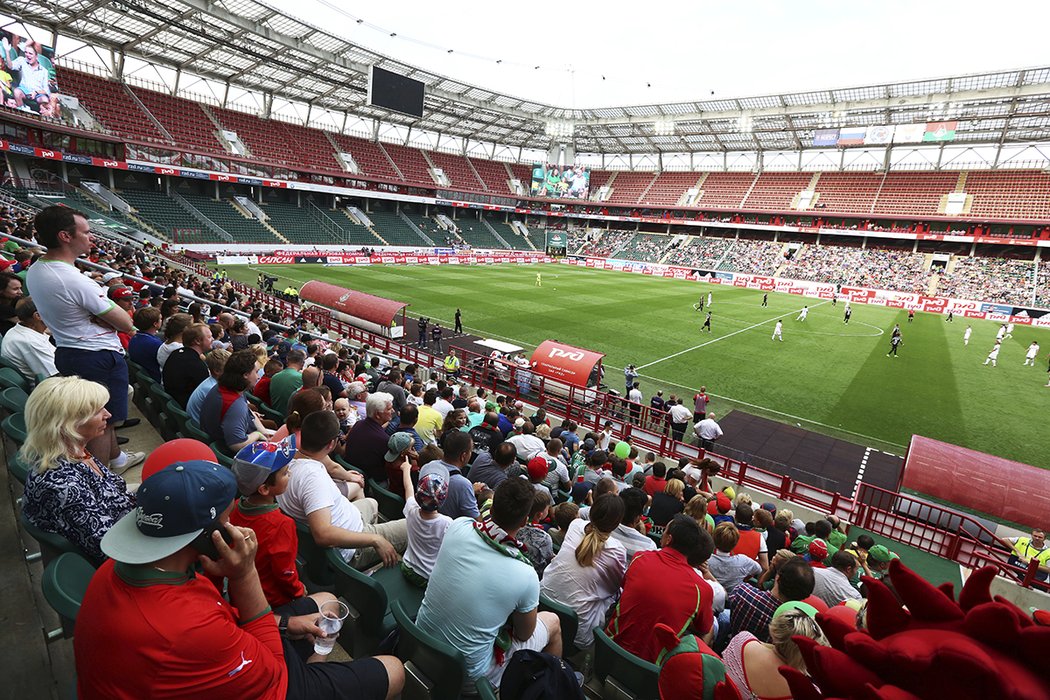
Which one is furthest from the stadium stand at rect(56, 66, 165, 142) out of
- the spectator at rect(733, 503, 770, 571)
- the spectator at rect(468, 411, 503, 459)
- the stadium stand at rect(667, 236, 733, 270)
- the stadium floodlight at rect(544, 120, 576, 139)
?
the stadium stand at rect(667, 236, 733, 270)

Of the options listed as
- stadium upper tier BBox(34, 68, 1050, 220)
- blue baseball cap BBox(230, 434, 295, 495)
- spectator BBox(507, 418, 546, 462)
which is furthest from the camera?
stadium upper tier BBox(34, 68, 1050, 220)

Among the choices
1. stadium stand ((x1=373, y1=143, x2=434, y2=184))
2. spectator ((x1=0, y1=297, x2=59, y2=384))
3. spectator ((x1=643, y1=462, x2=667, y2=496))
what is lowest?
spectator ((x1=643, y1=462, x2=667, y2=496))

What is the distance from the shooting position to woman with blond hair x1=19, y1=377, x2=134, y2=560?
2.82 m

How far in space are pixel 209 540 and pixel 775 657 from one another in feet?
9.57

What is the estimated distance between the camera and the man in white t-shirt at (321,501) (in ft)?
11.9

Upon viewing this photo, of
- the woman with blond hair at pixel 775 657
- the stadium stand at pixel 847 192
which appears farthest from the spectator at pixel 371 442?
the stadium stand at pixel 847 192

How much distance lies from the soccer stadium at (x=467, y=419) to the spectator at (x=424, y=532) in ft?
0.08

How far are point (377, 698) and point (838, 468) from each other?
15.2 m

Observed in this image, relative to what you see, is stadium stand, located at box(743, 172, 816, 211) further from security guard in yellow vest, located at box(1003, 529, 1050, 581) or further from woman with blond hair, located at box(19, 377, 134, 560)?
woman with blond hair, located at box(19, 377, 134, 560)

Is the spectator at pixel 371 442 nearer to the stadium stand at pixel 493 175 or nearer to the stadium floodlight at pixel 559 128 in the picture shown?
the stadium floodlight at pixel 559 128

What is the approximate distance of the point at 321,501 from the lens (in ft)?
12.2

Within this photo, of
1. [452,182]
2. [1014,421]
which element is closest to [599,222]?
[452,182]

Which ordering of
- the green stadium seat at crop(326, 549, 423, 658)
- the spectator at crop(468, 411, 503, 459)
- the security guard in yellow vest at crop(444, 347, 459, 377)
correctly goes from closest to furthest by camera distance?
the green stadium seat at crop(326, 549, 423, 658), the spectator at crop(468, 411, 503, 459), the security guard in yellow vest at crop(444, 347, 459, 377)

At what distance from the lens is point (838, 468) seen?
1416 cm
